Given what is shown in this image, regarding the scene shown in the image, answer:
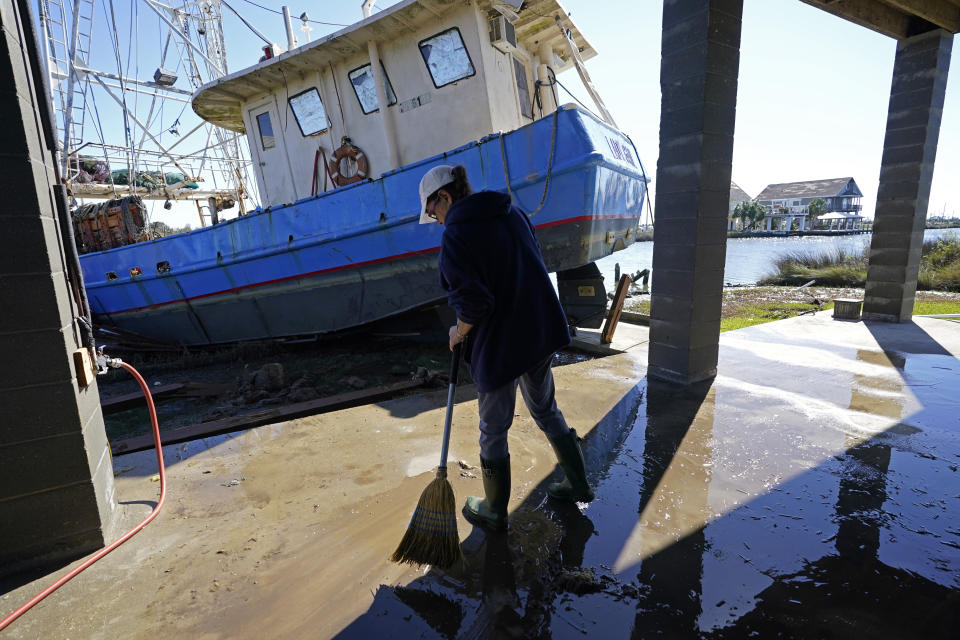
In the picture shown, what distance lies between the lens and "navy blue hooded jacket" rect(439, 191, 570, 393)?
1.77 metres

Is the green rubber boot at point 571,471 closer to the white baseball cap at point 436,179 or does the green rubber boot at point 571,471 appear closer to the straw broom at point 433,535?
the straw broom at point 433,535

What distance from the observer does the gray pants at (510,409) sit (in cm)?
191

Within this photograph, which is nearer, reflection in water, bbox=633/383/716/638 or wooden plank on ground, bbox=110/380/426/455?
reflection in water, bbox=633/383/716/638

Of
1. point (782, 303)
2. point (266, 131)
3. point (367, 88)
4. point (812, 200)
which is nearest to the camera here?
point (367, 88)

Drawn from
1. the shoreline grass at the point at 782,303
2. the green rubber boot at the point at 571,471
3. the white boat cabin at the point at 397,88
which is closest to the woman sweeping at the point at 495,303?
the green rubber boot at the point at 571,471

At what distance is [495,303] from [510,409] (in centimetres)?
46

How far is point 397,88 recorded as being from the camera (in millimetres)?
6234

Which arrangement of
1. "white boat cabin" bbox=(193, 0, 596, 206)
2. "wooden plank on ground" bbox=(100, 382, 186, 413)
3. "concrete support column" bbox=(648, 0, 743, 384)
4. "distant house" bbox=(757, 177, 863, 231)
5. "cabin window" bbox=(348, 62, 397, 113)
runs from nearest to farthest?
"concrete support column" bbox=(648, 0, 743, 384)
"wooden plank on ground" bbox=(100, 382, 186, 413)
"white boat cabin" bbox=(193, 0, 596, 206)
"cabin window" bbox=(348, 62, 397, 113)
"distant house" bbox=(757, 177, 863, 231)

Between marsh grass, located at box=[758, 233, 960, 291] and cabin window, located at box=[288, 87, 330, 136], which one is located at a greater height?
cabin window, located at box=[288, 87, 330, 136]

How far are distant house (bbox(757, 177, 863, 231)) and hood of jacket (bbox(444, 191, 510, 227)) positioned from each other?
76.1m

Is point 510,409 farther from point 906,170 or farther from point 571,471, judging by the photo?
point 906,170

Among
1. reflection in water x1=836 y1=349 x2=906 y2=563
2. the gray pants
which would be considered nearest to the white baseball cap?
the gray pants

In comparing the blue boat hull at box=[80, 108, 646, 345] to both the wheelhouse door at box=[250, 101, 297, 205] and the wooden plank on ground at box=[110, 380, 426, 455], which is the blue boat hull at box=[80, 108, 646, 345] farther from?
the wooden plank on ground at box=[110, 380, 426, 455]

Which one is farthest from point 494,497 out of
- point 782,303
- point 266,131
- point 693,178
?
point 782,303
